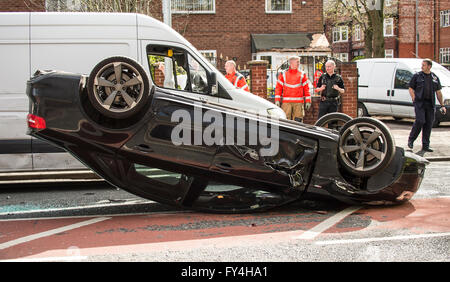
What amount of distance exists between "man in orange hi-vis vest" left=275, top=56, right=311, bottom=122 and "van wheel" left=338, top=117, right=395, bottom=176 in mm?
5123

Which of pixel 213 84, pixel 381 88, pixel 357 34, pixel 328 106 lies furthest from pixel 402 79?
pixel 357 34

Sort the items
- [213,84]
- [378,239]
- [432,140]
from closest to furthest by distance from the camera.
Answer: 1. [378,239]
2. [213,84]
3. [432,140]

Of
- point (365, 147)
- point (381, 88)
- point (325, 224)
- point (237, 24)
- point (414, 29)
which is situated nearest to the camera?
point (325, 224)

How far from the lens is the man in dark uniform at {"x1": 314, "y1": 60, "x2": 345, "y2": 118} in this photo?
10852 millimetres

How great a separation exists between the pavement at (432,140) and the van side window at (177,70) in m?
5.25

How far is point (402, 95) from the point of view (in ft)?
57.8

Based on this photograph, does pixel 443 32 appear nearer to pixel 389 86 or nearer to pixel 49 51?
pixel 389 86

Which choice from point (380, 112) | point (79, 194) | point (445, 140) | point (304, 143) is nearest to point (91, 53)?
point (79, 194)

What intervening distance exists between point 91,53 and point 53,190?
210 cm

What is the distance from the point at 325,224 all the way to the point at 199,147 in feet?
4.83

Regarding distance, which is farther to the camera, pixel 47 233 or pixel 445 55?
pixel 445 55

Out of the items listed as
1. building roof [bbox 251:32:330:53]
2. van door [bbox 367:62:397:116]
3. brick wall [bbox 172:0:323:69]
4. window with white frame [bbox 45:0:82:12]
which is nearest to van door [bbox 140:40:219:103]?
window with white frame [bbox 45:0:82:12]

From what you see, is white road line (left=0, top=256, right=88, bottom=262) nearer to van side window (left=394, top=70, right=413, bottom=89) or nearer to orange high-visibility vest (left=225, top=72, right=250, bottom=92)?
orange high-visibility vest (left=225, top=72, right=250, bottom=92)
